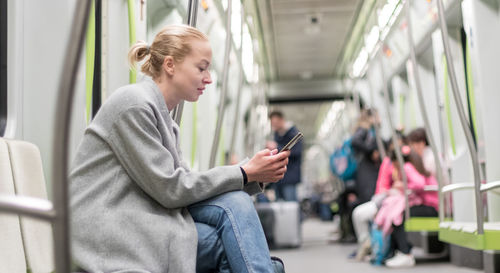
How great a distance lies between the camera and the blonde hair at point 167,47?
1953 millimetres

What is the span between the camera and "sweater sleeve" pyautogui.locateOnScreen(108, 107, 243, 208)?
5.48 ft

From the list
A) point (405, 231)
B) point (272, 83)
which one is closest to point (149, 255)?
point (405, 231)

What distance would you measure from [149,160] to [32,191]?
2.64 feet

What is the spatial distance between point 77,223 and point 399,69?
7564mm

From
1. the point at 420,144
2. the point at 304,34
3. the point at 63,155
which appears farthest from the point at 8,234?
the point at 304,34

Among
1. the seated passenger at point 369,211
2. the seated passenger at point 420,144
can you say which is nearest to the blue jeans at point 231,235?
the seated passenger at point 369,211

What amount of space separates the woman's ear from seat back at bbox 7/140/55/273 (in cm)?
68

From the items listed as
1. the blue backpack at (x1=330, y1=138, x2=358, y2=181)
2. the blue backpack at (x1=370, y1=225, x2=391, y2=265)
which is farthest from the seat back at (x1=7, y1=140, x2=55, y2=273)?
the blue backpack at (x1=330, y1=138, x2=358, y2=181)

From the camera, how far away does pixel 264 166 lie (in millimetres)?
1871

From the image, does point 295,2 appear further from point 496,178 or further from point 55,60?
point 55,60

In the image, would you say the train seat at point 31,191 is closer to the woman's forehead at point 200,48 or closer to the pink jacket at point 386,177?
the woman's forehead at point 200,48

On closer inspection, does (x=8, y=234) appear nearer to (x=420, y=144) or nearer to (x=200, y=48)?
(x=200, y=48)

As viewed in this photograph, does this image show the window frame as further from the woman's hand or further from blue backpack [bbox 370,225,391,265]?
blue backpack [bbox 370,225,391,265]

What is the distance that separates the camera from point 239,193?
5.99ft
